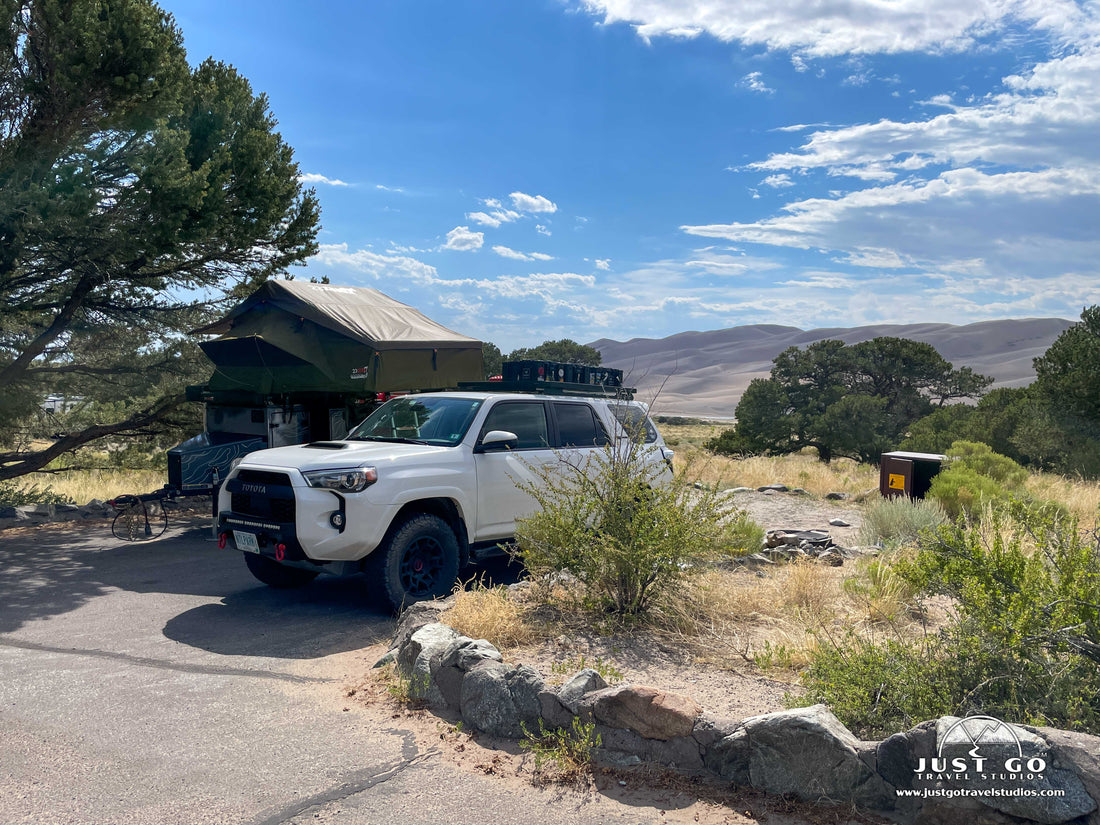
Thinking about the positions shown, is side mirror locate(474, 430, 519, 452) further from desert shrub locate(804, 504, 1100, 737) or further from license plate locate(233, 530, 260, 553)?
desert shrub locate(804, 504, 1100, 737)

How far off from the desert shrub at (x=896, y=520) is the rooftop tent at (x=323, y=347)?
6.14 m

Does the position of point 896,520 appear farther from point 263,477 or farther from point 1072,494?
point 263,477

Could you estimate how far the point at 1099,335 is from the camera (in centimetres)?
2084

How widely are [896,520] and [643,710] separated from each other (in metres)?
7.22

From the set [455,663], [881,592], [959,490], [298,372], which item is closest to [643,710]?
[455,663]

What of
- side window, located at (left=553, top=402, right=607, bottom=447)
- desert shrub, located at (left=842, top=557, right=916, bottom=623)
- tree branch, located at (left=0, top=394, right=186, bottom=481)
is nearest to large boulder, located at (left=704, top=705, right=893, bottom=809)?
desert shrub, located at (left=842, top=557, right=916, bottom=623)

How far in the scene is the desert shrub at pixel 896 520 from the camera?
32.4ft

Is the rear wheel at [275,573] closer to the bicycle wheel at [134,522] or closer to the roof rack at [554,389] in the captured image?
the roof rack at [554,389]

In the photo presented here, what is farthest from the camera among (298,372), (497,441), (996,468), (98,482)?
(98,482)

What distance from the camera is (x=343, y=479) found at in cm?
666

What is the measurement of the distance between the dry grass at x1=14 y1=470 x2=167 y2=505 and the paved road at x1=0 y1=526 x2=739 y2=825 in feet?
31.1

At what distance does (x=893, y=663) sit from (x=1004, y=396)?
24.4 meters

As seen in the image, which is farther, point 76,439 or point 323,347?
point 76,439

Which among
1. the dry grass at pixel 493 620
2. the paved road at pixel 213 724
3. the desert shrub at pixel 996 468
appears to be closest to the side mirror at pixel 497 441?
the dry grass at pixel 493 620
